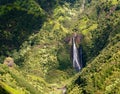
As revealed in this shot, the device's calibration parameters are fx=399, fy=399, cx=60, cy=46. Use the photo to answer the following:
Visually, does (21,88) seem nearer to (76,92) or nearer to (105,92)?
(76,92)

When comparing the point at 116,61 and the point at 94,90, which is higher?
the point at 116,61

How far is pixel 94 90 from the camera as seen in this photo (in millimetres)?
185250

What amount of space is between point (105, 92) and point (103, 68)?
68.7ft

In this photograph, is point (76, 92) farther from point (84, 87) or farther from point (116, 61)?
point (116, 61)

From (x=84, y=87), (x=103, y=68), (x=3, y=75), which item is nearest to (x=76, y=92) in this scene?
(x=84, y=87)

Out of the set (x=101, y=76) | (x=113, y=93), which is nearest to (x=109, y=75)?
(x=101, y=76)

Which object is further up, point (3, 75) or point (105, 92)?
point (3, 75)

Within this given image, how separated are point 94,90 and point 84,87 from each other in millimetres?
8401

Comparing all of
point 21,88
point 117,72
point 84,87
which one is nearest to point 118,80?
point 117,72

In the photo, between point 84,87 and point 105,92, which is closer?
point 105,92

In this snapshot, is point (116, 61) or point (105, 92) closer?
point (105, 92)

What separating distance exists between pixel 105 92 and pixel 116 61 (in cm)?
2395

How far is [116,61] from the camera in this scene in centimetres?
19375

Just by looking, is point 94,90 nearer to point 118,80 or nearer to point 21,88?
→ point 118,80
